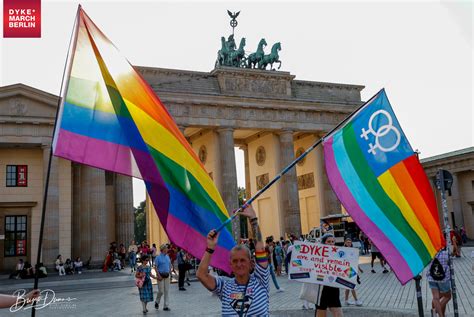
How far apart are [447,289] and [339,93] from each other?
41.7 meters

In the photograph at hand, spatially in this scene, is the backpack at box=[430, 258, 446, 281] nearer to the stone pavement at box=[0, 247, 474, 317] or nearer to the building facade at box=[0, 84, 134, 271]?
the stone pavement at box=[0, 247, 474, 317]

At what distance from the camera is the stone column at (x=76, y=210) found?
36.1m

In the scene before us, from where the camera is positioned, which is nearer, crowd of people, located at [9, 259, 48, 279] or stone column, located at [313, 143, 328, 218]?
crowd of people, located at [9, 259, 48, 279]

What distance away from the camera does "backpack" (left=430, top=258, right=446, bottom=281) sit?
936 cm

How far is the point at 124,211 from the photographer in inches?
1491

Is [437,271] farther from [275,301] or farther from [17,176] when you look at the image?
[17,176]

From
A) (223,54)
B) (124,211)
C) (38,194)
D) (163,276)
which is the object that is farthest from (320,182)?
(163,276)

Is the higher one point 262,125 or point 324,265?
point 262,125

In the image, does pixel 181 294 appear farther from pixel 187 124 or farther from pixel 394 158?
pixel 187 124

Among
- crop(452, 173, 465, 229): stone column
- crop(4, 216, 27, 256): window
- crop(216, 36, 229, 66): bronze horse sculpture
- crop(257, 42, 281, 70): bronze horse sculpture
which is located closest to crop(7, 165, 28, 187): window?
crop(4, 216, 27, 256): window

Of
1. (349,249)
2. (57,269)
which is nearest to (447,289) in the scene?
(349,249)

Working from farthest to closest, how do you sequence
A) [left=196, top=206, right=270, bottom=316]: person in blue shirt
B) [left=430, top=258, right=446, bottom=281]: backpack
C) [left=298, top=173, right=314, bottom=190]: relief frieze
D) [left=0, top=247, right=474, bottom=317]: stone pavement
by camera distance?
[left=298, top=173, right=314, bottom=190]: relief frieze, [left=0, top=247, right=474, bottom=317]: stone pavement, [left=430, top=258, right=446, bottom=281]: backpack, [left=196, top=206, right=270, bottom=316]: person in blue shirt

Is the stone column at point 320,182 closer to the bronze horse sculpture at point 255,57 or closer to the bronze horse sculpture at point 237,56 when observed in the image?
the bronze horse sculpture at point 255,57

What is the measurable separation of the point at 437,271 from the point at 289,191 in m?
35.5
